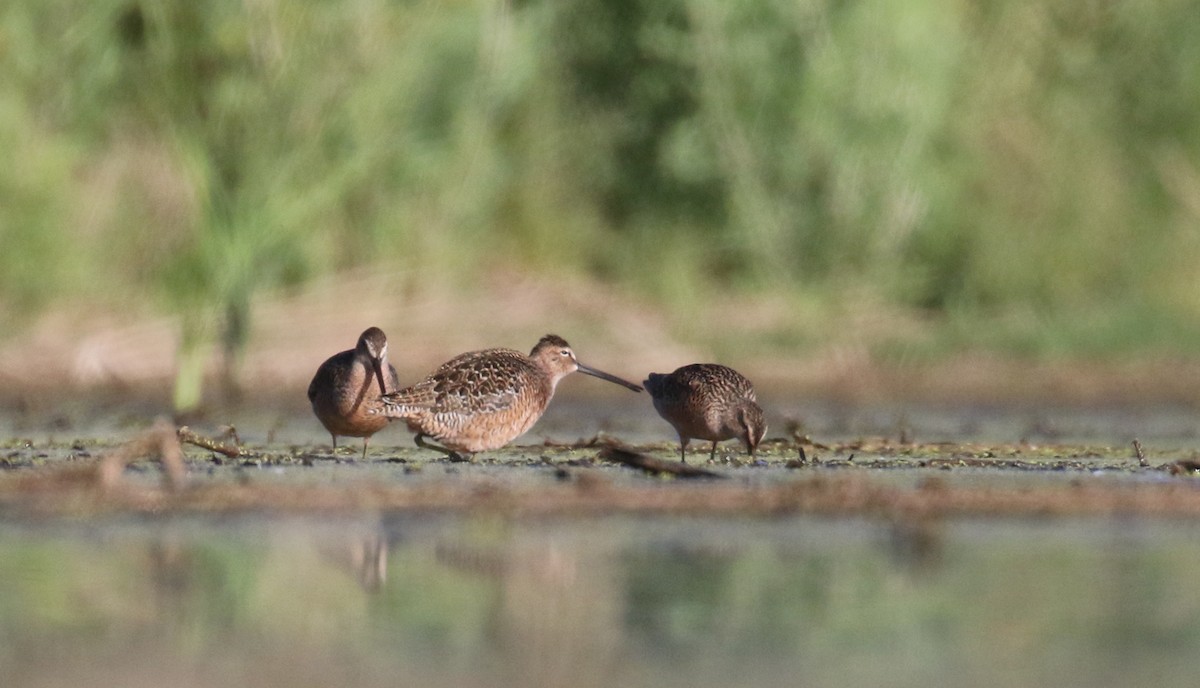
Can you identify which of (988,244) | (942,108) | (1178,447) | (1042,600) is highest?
(942,108)

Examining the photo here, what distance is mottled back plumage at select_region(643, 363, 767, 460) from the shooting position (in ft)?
29.8

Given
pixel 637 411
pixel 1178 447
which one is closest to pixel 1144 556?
pixel 1178 447

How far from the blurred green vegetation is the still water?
6.59 meters

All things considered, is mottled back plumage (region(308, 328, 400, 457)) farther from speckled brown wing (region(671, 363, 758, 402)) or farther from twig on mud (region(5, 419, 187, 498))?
twig on mud (region(5, 419, 187, 498))

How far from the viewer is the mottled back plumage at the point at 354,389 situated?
29.8 feet

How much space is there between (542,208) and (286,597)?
1052 cm

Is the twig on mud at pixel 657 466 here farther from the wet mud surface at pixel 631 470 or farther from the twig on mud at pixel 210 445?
the twig on mud at pixel 210 445

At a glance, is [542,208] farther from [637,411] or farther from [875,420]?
[875,420]

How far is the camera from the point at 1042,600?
5.52m

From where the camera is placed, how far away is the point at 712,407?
9.20 meters

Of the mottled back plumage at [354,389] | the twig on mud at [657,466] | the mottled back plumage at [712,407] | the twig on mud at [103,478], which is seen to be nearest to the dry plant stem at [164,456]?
the twig on mud at [103,478]

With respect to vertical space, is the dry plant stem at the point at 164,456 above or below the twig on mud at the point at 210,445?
below

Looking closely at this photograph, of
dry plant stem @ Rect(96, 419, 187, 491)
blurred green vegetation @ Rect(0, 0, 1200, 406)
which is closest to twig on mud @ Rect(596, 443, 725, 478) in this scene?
dry plant stem @ Rect(96, 419, 187, 491)

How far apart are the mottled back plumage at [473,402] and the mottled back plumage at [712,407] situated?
25.9 inches
